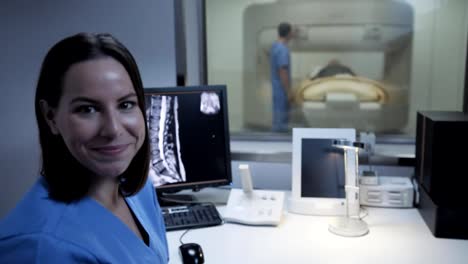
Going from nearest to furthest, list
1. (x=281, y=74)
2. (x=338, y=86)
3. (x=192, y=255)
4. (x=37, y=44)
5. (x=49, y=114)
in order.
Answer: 1. (x=49, y=114)
2. (x=192, y=255)
3. (x=37, y=44)
4. (x=338, y=86)
5. (x=281, y=74)

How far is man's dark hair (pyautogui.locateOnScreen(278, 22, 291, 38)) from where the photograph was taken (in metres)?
2.56

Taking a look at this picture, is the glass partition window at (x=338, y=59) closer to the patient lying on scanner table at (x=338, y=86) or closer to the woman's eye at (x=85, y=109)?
the patient lying on scanner table at (x=338, y=86)

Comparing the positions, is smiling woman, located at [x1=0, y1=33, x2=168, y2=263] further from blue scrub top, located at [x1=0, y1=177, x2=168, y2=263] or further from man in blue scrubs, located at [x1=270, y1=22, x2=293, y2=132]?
man in blue scrubs, located at [x1=270, y1=22, x2=293, y2=132]

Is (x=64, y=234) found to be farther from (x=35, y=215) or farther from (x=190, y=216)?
(x=190, y=216)

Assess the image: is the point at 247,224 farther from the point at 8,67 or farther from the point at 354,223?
the point at 8,67

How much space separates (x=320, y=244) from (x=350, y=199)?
263 mm

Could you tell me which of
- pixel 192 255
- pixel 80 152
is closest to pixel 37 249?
pixel 80 152

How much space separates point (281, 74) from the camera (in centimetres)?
260

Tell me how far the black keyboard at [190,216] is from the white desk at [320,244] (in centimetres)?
3

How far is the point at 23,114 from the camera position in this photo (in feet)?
7.52

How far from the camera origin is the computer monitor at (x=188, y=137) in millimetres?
1723

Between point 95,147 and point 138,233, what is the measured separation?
1.07 ft

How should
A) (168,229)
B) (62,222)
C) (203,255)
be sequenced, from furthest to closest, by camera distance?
(168,229) < (203,255) < (62,222)

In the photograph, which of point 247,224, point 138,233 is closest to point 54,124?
point 138,233
